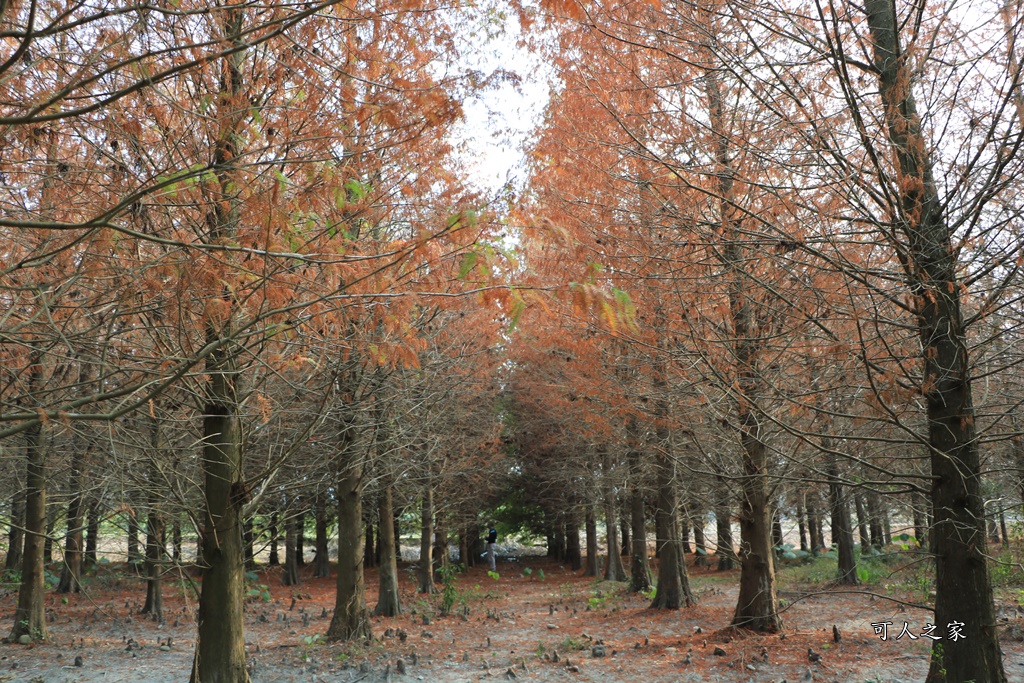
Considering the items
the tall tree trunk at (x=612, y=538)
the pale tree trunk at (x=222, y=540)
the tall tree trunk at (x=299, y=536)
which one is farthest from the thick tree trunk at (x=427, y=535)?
the pale tree trunk at (x=222, y=540)

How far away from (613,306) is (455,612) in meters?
14.5

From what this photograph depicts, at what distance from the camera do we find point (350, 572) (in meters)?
11.5

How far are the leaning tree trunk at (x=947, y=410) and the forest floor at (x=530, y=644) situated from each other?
105 centimetres

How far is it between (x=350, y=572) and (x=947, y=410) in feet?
32.4

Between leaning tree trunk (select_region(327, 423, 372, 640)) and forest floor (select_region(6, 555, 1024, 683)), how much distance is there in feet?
1.13

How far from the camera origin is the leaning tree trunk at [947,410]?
12.6ft

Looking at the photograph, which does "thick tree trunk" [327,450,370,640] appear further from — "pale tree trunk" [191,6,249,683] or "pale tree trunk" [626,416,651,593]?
"pale tree trunk" [626,416,651,593]

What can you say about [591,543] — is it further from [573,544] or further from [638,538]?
[638,538]

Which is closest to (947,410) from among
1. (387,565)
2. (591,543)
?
(387,565)

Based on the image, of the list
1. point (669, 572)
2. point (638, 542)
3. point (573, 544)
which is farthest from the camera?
point (573, 544)

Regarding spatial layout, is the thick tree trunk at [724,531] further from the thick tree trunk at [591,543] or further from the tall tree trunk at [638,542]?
the thick tree trunk at [591,543]

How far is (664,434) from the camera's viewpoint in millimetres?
12312

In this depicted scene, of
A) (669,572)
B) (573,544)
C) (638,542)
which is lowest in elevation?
(573,544)

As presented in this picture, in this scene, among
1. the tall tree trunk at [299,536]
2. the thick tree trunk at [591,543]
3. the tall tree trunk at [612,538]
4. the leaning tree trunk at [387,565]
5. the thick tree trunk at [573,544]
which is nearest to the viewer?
the leaning tree trunk at [387,565]
